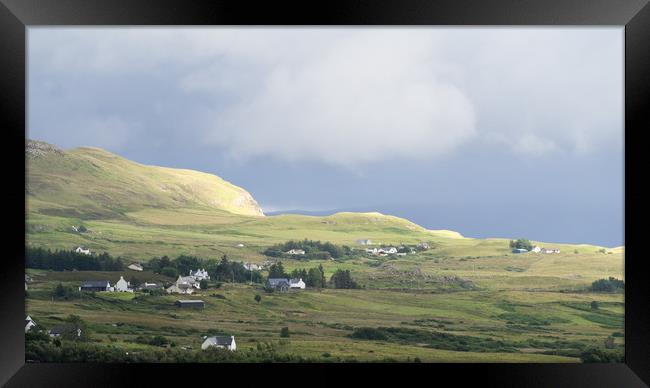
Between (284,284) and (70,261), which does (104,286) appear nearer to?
(70,261)

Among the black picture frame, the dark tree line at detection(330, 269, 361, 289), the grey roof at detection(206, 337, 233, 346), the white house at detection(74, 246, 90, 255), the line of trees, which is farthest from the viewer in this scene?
the line of trees

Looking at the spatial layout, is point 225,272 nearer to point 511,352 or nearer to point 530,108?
point 511,352

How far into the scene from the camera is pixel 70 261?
8953mm

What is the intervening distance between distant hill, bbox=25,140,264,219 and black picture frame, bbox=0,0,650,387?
6.20 metres

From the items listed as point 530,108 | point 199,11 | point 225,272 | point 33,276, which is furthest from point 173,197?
point 199,11

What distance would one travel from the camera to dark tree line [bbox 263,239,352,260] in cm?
970

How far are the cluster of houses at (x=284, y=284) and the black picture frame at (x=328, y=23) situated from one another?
629 centimetres

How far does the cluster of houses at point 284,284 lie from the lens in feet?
31.6

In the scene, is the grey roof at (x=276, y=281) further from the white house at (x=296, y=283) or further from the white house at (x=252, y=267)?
the white house at (x=252, y=267)

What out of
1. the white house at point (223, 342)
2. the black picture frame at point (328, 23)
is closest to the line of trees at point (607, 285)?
the white house at point (223, 342)

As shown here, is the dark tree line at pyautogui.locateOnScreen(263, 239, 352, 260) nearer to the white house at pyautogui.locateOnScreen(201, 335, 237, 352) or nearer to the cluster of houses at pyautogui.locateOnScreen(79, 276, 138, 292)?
the white house at pyautogui.locateOnScreen(201, 335, 237, 352)

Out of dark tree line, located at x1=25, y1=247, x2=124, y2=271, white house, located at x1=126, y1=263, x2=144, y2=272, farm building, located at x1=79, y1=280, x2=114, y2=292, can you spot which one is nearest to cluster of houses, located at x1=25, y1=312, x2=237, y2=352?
farm building, located at x1=79, y1=280, x2=114, y2=292

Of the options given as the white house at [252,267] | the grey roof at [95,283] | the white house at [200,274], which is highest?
the white house at [252,267]

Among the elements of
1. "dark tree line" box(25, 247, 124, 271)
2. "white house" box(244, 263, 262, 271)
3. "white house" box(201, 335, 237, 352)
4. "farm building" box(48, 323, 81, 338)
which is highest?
"dark tree line" box(25, 247, 124, 271)
